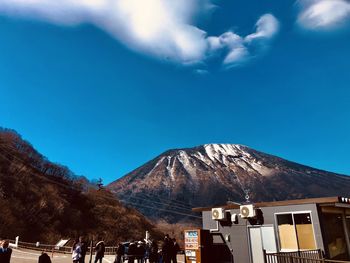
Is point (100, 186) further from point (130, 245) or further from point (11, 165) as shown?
point (130, 245)

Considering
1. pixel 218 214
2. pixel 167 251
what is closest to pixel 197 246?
pixel 167 251

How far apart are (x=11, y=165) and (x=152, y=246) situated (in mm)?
45829

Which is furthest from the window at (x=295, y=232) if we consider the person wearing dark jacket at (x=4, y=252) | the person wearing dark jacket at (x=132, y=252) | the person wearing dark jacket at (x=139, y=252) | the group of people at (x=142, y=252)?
the person wearing dark jacket at (x=4, y=252)

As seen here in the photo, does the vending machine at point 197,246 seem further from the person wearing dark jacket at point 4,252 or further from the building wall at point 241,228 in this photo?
the person wearing dark jacket at point 4,252

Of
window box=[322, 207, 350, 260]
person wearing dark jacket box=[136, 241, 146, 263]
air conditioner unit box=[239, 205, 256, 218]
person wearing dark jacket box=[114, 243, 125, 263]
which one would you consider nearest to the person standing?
person wearing dark jacket box=[114, 243, 125, 263]

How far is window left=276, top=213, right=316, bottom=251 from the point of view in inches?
516

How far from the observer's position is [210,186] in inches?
6644

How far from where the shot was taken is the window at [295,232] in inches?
516

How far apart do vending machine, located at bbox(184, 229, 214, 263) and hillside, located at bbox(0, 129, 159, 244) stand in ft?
90.4

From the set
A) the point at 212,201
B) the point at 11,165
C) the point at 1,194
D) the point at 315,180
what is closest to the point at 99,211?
the point at 11,165

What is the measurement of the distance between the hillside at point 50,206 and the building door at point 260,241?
99.3 ft

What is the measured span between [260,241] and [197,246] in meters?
2.97

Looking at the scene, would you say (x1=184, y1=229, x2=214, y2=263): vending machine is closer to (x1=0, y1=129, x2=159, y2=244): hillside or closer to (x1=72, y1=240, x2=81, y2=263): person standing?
(x1=72, y1=240, x2=81, y2=263): person standing

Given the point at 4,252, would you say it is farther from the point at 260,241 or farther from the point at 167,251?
the point at 260,241
